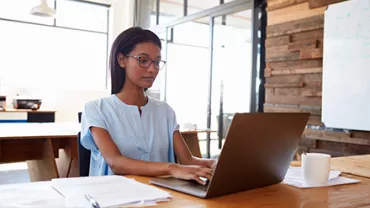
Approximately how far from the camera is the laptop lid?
2.82ft

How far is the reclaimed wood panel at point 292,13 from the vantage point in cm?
323

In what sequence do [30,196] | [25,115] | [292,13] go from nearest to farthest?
[30,196] < [292,13] < [25,115]

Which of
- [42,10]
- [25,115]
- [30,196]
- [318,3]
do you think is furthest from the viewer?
[25,115]

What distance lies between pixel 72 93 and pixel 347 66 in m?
4.64

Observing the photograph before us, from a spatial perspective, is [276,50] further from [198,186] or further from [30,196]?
[30,196]

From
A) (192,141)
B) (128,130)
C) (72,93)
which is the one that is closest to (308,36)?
(192,141)

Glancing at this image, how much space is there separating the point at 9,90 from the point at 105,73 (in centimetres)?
172

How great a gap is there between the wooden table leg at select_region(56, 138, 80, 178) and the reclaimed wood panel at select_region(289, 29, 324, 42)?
7.07 feet

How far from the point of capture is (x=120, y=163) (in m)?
1.29

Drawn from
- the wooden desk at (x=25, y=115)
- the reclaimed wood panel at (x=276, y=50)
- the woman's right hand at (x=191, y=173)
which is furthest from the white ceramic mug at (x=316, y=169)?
the wooden desk at (x=25, y=115)

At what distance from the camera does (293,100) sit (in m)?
3.38

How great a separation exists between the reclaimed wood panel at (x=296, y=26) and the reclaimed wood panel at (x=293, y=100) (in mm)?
601

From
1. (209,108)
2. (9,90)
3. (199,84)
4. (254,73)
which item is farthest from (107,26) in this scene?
(254,73)

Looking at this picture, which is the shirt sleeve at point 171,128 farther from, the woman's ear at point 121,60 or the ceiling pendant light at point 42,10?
the ceiling pendant light at point 42,10
